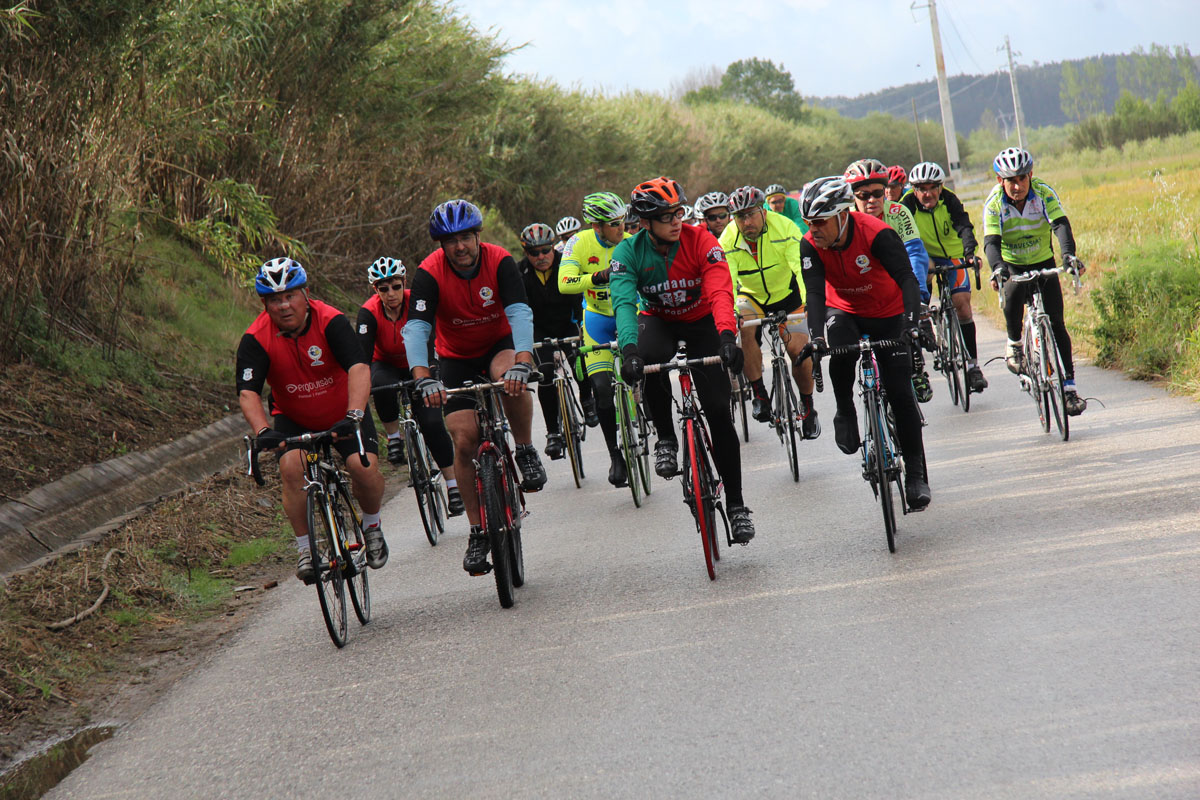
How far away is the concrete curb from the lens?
8.49 meters

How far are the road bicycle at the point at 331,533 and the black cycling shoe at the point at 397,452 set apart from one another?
9.12 ft

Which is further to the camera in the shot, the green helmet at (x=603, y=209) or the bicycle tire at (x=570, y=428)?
the bicycle tire at (x=570, y=428)

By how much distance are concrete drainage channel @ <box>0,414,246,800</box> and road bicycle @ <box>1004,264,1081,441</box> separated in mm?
6834

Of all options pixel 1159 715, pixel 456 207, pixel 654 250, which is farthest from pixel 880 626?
pixel 456 207

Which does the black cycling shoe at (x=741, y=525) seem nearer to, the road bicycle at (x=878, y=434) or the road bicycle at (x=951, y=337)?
the road bicycle at (x=878, y=434)

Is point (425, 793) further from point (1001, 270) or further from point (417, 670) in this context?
point (1001, 270)

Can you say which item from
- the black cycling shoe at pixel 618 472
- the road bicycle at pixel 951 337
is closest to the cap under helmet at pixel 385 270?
the black cycling shoe at pixel 618 472

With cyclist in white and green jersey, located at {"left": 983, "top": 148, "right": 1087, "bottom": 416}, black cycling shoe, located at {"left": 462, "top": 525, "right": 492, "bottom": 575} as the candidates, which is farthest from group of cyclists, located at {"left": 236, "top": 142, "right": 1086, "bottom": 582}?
cyclist in white and green jersey, located at {"left": 983, "top": 148, "right": 1087, "bottom": 416}

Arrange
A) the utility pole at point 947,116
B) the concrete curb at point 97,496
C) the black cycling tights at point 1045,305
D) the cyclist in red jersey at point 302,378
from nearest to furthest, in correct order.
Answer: the cyclist in red jersey at point 302,378, the concrete curb at point 97,496, the black cycling tights at point 1045,305, the utility pole at point 947,116

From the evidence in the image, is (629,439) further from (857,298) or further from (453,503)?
(857,298)

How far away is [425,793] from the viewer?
435cm

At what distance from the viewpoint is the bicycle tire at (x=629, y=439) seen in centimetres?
930

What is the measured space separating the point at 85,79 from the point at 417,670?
776cm

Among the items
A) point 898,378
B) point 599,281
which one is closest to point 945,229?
point 599,281
